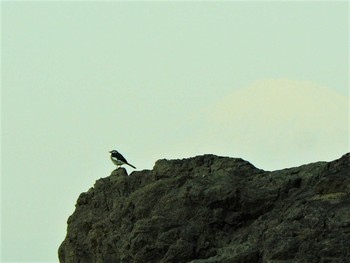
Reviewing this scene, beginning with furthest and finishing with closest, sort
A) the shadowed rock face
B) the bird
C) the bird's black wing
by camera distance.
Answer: the bird's black wing, the bird, the shadowed rock face

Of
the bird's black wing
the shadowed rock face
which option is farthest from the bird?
the shadowed rock face

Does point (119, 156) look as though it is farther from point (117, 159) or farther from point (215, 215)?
point (215, 215)

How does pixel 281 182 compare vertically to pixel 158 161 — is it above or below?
below

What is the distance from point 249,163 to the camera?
39.2m

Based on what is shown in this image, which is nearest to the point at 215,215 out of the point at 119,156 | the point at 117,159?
the point at 117,159

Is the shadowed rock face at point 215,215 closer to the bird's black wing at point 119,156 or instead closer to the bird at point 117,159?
the bird at point 117,159

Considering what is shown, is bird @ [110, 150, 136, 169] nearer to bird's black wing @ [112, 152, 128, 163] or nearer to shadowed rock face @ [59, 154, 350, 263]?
bird's black wing @ [112, 152, 128, 163]

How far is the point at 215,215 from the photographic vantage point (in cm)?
3738

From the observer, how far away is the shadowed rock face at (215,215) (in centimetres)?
3431

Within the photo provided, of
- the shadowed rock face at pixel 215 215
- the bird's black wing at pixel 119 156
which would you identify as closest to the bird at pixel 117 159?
the bird's black wing at pixel 119 156

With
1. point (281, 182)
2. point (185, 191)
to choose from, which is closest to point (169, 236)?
point (185, 191)

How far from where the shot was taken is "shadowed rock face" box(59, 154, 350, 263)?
34.3 m

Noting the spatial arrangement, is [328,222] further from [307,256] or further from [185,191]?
[185,191]

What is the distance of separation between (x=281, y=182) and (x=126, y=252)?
585cm
